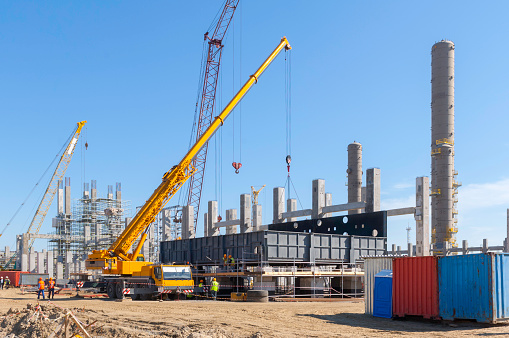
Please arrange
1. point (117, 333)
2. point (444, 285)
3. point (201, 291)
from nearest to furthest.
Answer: point (117, 333)
point (444, 285)
point (201, 291)

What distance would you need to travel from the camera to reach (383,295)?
18922mm

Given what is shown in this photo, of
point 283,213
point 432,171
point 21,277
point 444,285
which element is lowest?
point 21,277

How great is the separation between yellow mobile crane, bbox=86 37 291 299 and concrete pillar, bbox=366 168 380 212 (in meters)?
9.51

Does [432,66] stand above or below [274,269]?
above

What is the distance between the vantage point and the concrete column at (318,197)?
117ft

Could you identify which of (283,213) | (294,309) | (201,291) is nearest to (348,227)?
(283,213)

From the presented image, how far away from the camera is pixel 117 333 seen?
15.9 metres

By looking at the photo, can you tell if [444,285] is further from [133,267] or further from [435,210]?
[435,210]

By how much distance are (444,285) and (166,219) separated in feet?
100

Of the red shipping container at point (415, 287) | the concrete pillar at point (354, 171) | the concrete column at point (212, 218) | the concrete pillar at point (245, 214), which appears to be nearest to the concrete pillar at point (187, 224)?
the concrete column at point (212, 218)

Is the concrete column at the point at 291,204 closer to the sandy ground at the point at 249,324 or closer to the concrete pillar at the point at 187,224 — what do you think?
the concrete pillar at the point at 187,224

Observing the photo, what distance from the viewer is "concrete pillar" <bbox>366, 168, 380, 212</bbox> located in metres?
32.0

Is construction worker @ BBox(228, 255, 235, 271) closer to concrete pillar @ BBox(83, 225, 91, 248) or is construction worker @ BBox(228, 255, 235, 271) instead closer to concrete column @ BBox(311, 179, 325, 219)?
concrete column @ BBox(311, 179, 325, 219)

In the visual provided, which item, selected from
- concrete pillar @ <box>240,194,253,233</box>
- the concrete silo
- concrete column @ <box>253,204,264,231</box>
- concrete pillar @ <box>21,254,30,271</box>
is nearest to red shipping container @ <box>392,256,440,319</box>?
concrete column @ <box>253,204,264,231</box>
